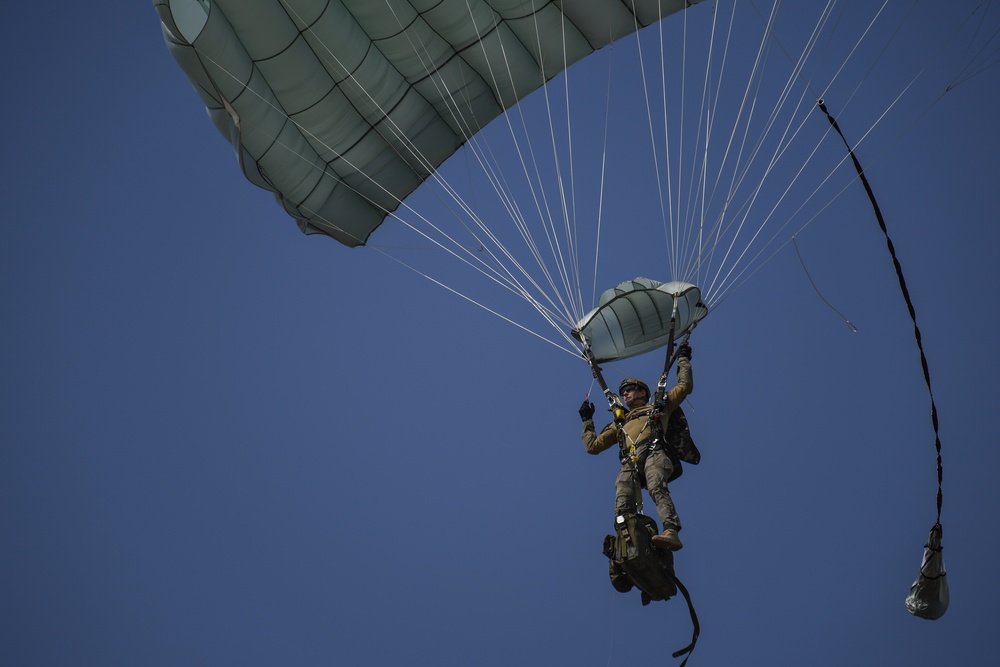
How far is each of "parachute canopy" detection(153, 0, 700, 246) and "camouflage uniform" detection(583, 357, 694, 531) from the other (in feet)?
11.2

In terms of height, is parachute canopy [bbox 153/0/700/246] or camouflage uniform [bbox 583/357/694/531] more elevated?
parachute canopy [bbox 153/0/700/246]

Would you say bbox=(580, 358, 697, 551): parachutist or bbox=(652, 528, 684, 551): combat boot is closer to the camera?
bbox=(652, 528, 684, 551): combat boot

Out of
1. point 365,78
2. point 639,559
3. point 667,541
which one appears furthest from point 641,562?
point 365,78

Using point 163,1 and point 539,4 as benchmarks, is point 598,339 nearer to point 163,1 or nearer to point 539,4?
point 539,4

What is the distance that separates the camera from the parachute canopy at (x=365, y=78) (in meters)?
9.20

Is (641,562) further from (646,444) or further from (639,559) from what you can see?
(646,444)

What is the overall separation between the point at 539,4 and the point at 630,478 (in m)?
4.62

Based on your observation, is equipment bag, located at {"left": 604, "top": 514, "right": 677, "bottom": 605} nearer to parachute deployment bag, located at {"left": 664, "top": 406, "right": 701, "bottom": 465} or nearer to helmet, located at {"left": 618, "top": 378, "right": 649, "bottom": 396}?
parachute deployment bag, located at {"left": 664, "top": 406, "right": 701, "bottom": 465}

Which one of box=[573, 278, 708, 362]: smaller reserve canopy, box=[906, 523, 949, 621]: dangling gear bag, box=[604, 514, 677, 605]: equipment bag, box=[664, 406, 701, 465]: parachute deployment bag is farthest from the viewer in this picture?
box=[573, 278, 708, 362]: smaller reserve canopy

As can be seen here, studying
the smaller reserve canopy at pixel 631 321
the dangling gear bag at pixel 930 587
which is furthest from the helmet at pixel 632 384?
the dangling gear bag at pixel 930 587

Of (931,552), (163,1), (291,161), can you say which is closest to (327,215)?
(291,161)

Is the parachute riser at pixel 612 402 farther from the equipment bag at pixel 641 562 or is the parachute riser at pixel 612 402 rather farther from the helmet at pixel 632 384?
the equipment bag at pixel 641 562

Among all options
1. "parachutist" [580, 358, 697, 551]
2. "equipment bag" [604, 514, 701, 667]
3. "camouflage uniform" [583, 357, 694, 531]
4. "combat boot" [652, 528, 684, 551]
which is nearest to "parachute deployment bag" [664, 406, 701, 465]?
"parachutist" [580, 358, 697, 551]

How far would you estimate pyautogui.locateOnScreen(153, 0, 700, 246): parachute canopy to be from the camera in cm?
920
